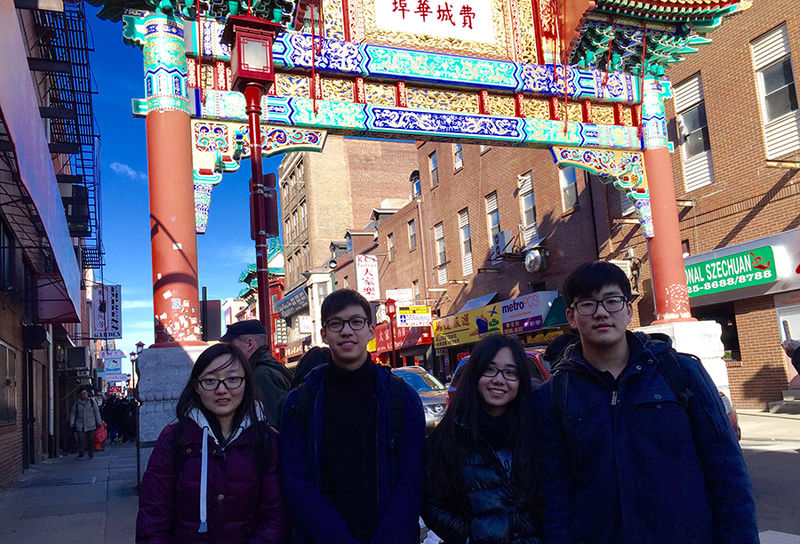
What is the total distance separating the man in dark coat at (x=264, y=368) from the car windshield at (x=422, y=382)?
9704 mm

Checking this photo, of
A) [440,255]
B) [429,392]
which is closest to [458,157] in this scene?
[440,255]

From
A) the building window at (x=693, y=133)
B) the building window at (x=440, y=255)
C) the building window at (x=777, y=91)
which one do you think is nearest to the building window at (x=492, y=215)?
the building window at (x=440, y=255)

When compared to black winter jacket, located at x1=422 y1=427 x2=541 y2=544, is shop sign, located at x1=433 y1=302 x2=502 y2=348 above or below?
above

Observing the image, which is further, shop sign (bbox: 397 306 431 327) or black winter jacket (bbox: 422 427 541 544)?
shop sign (bbox: 397 306 431 327)

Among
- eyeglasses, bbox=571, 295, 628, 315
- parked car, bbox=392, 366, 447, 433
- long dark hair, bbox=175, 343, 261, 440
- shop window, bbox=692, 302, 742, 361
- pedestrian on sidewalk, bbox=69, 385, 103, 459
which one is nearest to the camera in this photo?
eyeglasses, bbox=571, 295, 628, 315

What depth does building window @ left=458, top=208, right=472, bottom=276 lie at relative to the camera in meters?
27.1

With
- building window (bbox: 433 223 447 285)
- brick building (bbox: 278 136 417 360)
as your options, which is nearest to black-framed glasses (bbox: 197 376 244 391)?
building window (bbox: 433 223 447 285)

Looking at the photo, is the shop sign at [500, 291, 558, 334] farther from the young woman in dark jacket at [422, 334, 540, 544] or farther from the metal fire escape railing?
the young woman in dark jacket at [422, 334, 540, 544]

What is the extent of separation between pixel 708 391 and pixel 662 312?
9917mm

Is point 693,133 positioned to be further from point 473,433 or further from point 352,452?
point 352,452

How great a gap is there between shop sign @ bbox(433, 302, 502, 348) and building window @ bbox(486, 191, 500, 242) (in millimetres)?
2991

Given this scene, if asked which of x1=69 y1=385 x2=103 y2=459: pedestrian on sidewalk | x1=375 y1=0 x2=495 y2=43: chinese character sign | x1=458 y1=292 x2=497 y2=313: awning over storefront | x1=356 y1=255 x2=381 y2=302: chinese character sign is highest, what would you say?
x1=375 y1=0 x2=495 y2=43: chinese character sign

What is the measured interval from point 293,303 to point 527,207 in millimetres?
29492

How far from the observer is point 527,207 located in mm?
23500
